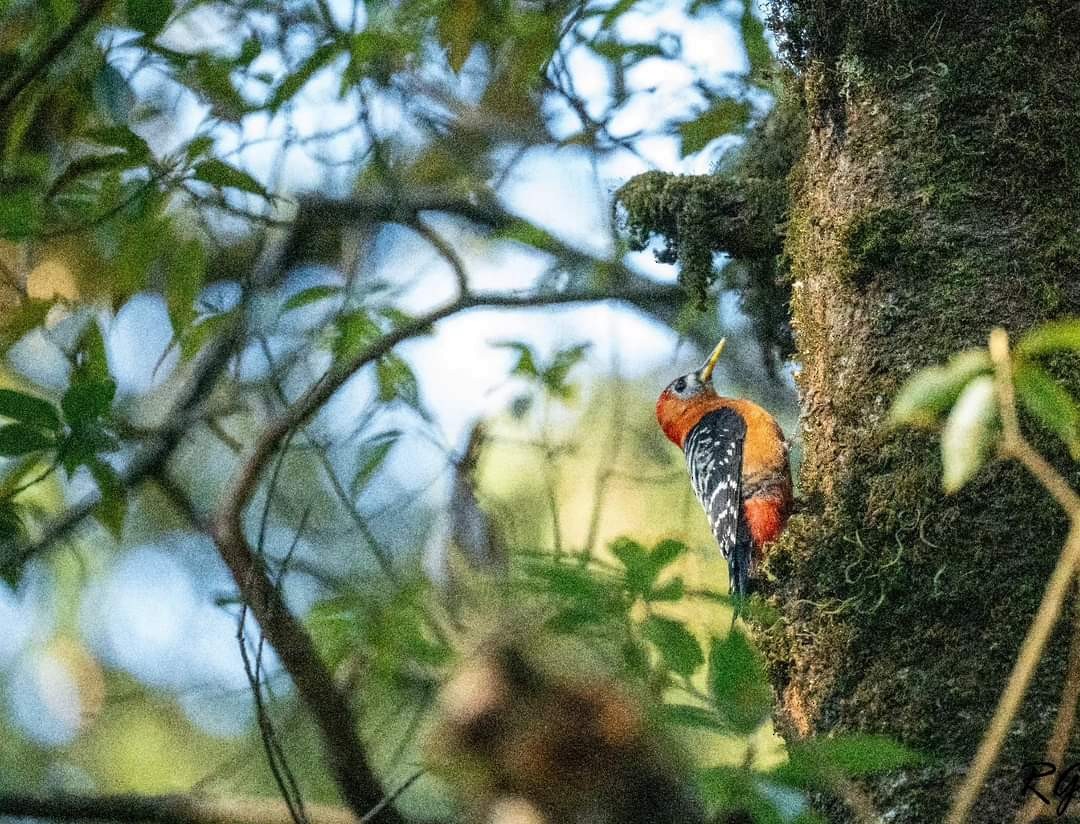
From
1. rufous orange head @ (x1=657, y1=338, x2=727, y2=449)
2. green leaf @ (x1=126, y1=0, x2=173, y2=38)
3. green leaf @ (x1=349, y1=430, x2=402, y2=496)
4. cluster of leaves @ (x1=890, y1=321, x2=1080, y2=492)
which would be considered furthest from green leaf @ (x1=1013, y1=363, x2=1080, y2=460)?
rufous orange head @ (x1=657, y1=338, x2=727, y2=449)

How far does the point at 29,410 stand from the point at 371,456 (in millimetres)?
1228

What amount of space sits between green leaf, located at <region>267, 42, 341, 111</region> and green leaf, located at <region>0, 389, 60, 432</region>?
1065 millimetres

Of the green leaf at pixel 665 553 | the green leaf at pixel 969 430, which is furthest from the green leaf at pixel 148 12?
the green leaf at pixel 969 430

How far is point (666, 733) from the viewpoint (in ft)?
5.39

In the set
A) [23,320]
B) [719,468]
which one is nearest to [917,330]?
[719,468]

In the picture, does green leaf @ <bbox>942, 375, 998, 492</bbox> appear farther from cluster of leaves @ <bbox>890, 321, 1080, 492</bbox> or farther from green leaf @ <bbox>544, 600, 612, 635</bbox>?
green leaf @ <bbox>544, 600, 612, 635</bbox>

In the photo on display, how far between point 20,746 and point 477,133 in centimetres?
381

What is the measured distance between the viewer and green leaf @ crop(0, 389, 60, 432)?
2.82m

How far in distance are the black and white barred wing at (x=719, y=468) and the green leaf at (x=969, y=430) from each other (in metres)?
2.76

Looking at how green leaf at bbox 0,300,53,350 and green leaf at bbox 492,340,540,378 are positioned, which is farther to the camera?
green leaf at bbox 492,340,540,378

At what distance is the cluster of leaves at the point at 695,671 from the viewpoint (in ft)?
5.34

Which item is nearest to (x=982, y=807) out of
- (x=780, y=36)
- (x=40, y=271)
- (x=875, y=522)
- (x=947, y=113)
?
(x=875, y=522)

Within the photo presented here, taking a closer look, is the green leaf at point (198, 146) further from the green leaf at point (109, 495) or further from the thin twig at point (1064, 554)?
the thin twig at point (1064, 554)

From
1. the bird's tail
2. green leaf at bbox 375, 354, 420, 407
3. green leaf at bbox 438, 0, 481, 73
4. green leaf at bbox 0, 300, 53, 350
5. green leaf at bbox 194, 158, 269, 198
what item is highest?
green leaf at bbox 438, 0, 481, 73
